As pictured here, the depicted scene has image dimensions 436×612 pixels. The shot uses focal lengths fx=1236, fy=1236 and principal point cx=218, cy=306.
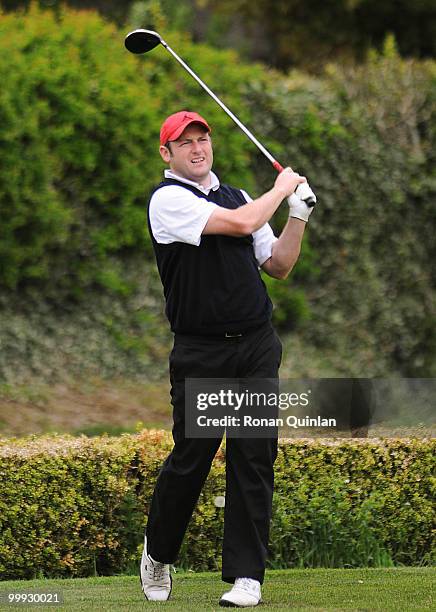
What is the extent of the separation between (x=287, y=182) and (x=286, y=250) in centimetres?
30

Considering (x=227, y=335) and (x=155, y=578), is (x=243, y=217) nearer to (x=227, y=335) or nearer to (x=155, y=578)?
(x=227, y=335)

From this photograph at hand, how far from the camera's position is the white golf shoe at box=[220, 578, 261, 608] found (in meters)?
4.62

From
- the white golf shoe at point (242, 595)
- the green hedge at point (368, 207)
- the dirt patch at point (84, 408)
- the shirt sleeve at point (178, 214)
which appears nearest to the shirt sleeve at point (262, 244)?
the shirt sleeve at point (178, 214)

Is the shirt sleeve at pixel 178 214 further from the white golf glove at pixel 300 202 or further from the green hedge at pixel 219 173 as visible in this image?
the green hedge at pixel 219 173

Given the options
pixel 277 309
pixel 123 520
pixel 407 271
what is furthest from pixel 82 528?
pixel 407 271

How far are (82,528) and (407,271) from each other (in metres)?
5.88

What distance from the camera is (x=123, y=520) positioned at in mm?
5746

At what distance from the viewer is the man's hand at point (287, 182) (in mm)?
4711

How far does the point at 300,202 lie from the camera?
482 cm

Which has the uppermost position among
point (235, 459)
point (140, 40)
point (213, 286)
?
point (140, 40)

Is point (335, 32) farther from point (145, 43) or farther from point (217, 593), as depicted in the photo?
point (217, 593)

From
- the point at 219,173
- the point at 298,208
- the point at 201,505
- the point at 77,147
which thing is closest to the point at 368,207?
the point at 219,173

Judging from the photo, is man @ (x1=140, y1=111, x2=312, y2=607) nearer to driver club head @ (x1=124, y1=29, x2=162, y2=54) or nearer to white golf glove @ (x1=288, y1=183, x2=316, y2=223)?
white golf glove @ (x1=288, y1=183, x2=316, y2=223)

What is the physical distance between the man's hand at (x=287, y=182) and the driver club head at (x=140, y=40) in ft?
3.51
